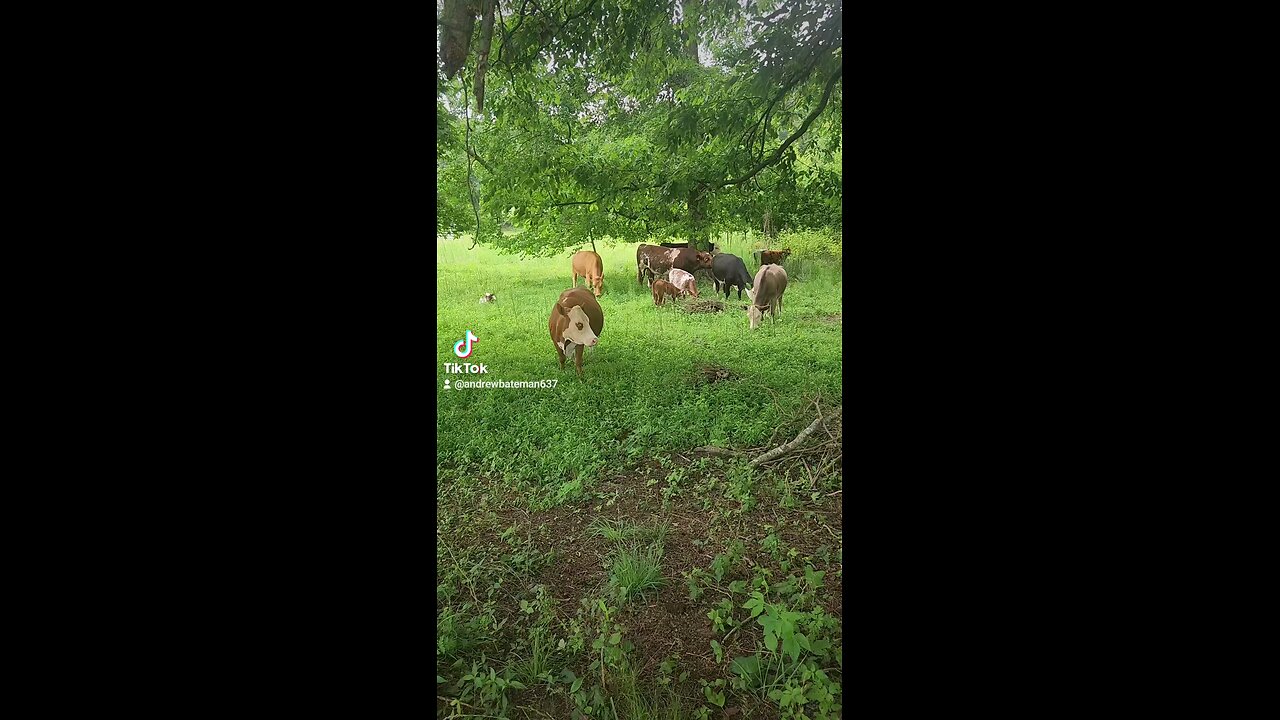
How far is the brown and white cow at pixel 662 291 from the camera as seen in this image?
254 centimetres

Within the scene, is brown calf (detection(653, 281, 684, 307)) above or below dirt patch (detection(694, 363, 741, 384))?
above

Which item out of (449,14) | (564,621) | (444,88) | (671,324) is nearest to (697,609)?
(564,621)

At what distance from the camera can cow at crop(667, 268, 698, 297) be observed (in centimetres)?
254

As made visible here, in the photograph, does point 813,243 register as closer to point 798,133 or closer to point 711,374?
point 798,133

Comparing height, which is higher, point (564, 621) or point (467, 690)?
point (564, 621)

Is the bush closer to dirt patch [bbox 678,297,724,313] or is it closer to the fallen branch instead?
dirt patch [bbox 678,297,724,313]

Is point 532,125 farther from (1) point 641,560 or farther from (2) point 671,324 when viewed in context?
(1) point 641,560

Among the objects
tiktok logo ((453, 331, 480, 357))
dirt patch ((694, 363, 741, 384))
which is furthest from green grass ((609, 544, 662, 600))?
tiktok logo ((453, 331, 480, 357))

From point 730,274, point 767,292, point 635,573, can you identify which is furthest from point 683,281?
point 635,573

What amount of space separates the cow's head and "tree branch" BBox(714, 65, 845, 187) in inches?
26.4

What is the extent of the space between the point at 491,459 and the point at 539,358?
374 mm

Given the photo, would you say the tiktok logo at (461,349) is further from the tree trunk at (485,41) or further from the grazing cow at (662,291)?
the tree trunk at (485,41)

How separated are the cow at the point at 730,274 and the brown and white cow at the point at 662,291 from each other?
144 millimetres

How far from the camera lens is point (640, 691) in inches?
82.0
